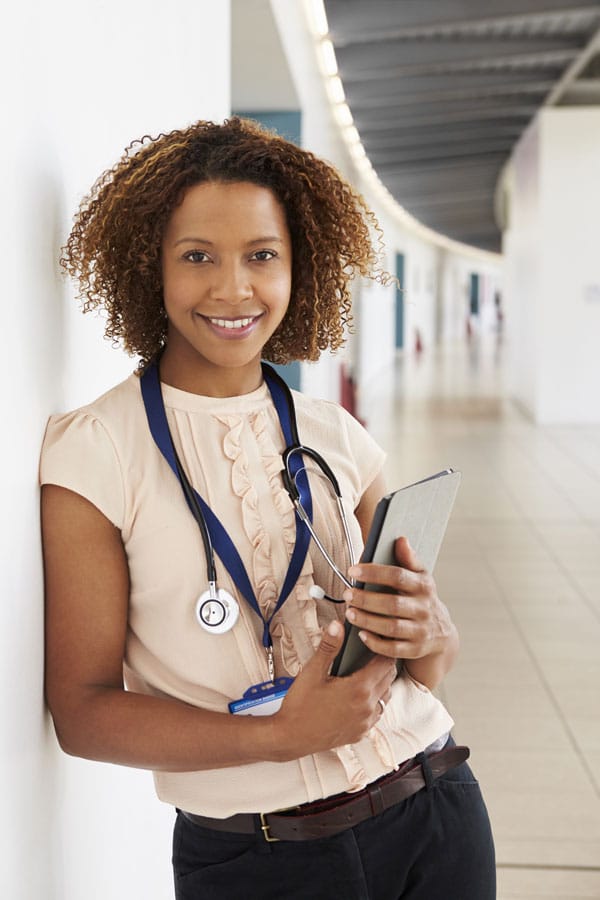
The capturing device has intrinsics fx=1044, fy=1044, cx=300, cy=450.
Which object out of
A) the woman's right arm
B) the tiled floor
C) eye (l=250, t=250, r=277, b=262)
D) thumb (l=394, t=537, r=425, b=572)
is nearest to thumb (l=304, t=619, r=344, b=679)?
the woman's right arm

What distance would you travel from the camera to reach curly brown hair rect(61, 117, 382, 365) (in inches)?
49.2

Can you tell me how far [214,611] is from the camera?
48.1 inches

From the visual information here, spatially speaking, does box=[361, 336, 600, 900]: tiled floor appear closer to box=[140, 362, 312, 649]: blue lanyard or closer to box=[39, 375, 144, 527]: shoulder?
box=[140, 362, 312, 649]: blue lanyard

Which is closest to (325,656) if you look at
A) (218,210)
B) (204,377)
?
(204,377)

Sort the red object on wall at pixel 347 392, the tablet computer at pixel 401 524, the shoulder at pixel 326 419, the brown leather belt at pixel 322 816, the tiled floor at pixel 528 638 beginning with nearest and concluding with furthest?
the tablet computer at pixel 401 524
the brown leather belt at pixel 322 816
the shoulder at pixel 326 419
the tiled floor at pixel 528 638
the red object on wall at pixel 347 392

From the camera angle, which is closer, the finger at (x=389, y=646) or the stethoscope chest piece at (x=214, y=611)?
the finger at (x=389, y=646)

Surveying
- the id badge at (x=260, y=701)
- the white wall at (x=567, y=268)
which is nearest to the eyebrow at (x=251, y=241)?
the id badge at (x=260, y=701)

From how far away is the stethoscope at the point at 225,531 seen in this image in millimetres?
1222

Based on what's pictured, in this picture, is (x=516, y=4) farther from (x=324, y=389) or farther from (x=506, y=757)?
(x=506, y=757)

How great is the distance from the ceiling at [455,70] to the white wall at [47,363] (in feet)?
23.4

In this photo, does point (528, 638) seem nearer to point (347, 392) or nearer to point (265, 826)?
point (265, 826)

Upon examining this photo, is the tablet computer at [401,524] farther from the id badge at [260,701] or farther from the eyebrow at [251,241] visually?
the eyebrow at [251,241]

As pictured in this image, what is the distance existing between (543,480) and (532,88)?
5.44 meters

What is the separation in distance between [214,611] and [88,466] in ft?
0.73
